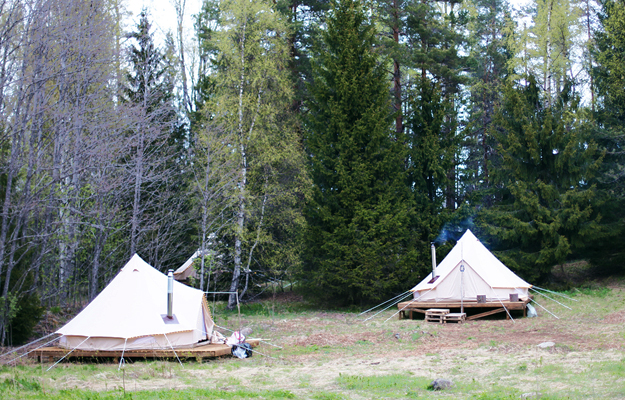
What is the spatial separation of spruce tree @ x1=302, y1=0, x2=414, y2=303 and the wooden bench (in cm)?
267

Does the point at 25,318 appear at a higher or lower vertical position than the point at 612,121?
lower

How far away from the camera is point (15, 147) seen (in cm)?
954

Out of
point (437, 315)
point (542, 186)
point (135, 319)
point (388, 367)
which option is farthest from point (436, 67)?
point (135, 319)

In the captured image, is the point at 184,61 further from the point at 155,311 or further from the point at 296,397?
the point at 296,397

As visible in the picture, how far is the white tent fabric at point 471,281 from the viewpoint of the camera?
1571cm

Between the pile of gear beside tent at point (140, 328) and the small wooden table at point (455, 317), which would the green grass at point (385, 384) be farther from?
the small wooden table at point (455, 317)

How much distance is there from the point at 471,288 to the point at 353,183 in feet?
16.8

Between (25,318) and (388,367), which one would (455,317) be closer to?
(388,367)

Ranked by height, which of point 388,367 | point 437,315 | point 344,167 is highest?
point 344,167

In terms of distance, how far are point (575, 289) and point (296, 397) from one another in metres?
14.9

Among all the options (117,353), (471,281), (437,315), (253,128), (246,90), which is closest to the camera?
(117,353)

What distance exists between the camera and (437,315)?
14695 millimetres

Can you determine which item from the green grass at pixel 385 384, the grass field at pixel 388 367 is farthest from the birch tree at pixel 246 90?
the green grass at pixel 385 384

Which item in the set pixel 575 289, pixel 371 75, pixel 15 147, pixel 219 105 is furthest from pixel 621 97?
pixel 15 147
